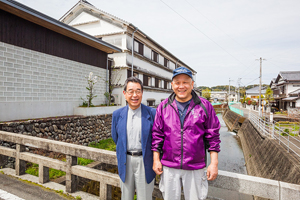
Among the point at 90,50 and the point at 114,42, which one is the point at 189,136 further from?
the point at 114,42

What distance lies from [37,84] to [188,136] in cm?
984

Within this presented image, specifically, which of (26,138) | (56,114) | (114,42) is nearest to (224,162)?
(56,114)

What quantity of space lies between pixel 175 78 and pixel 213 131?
32.9 inches

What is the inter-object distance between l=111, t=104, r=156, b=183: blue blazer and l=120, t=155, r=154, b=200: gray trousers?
7 centimetres

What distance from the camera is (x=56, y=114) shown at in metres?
10.2

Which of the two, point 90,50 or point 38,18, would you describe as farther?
point 90,50

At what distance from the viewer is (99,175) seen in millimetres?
3109

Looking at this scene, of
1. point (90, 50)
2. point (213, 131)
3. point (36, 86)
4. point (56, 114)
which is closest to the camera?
point (213, 131)

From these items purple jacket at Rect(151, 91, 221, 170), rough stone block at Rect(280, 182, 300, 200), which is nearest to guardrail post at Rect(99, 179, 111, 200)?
purple jacket at Rect(151, 91, 221, 170)

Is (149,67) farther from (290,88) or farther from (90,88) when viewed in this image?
(290,88)

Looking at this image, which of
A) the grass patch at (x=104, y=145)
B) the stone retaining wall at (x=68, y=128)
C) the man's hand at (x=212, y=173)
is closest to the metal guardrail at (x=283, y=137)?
the man's hand at (x=212, y=173)

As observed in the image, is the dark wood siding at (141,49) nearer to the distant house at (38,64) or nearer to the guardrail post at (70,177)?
the distant house at (38,64)

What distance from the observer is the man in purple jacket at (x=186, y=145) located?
199cm

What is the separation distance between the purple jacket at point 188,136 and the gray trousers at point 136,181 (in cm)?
38
